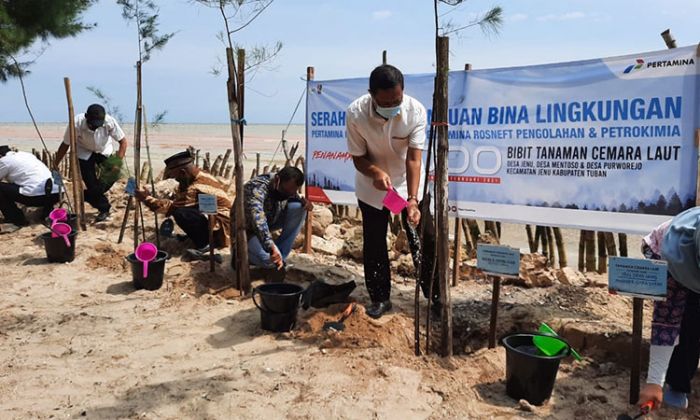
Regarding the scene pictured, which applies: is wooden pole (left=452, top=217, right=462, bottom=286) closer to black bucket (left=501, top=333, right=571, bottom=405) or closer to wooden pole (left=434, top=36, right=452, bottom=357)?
wooden pole (left=434, top=36, right=452, bottom=357)

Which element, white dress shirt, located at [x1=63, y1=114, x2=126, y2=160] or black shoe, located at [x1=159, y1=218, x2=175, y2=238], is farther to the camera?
white dress shirt, located at [x1=63, y1=114, x2=126, y2=160]

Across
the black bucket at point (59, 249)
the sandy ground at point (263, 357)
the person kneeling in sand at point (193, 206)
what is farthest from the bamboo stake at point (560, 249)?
the black bucket at point (59, 249)

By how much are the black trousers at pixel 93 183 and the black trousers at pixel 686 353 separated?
21.1 feet

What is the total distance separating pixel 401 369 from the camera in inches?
123

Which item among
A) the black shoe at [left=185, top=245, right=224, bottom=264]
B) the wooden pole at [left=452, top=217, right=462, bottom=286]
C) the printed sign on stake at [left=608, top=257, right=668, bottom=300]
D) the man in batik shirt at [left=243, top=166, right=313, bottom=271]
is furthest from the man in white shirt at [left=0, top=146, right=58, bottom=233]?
the printed sign on stake at [left=608, top=257, right=668, bottom=300]

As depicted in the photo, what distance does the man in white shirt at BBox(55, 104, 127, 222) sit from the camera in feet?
21.9

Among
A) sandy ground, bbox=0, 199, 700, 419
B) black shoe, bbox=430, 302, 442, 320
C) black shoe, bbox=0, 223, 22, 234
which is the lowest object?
sandy ground, bbox=0, 199, 700, 419

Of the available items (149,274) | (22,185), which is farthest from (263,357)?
(22,185)

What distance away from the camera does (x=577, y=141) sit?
402cm

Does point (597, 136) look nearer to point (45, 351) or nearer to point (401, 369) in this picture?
point (401, 369)

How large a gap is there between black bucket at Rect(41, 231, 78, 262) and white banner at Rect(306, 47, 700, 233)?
11.2ft

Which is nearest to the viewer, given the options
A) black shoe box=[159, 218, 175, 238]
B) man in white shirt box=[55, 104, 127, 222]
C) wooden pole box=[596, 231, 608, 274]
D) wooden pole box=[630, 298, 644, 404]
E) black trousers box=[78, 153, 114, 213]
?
wooden pole box=[630, 298, 644, 404]

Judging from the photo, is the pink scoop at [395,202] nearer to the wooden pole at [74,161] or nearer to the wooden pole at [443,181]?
the wooden pole at [443,181]

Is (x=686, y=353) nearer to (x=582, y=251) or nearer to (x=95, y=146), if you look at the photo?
(x=582, y=251)
